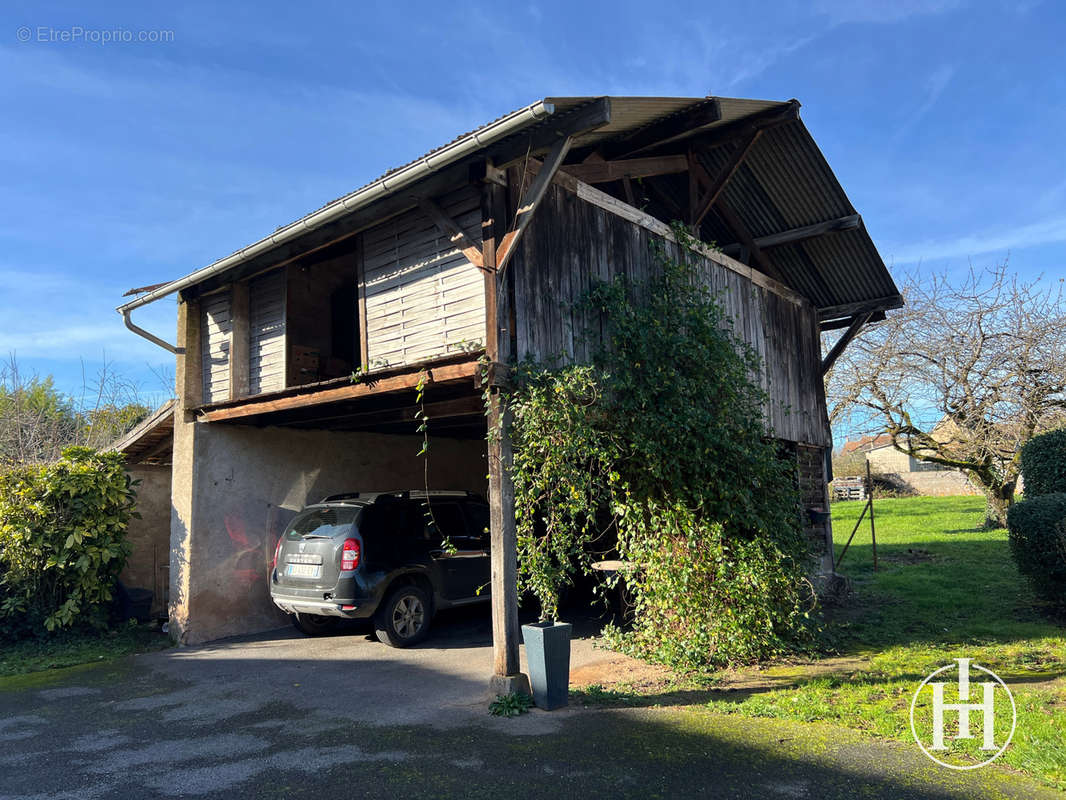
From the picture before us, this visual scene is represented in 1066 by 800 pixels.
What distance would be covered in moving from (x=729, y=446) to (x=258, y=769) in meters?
5.05

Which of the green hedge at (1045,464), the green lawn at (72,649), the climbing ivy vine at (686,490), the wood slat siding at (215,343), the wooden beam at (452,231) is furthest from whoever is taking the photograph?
the green hedge at (1045,464)

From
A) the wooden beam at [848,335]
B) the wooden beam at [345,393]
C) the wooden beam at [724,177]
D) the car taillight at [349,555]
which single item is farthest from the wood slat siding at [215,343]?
the wooden beam at [848,335]

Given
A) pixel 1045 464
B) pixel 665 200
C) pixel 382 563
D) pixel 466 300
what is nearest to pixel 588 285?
pixel 466 300

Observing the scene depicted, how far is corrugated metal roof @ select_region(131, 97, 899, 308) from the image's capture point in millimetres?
7652

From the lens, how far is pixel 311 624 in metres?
9.36

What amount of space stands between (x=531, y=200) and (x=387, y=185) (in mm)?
1316

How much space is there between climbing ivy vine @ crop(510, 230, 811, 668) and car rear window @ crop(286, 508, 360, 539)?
7.42 feet

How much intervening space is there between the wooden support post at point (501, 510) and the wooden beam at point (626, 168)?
6.70ft

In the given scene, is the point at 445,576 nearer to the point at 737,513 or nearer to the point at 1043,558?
the point at 737,513

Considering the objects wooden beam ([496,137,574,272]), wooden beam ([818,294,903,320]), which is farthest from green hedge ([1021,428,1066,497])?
wooden beam ([496,137,574,272])

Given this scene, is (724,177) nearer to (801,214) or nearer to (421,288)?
(801,214)

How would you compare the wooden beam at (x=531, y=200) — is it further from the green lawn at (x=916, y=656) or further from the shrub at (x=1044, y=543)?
the shrub at (x=1044, y=543)

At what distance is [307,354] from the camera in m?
9.88

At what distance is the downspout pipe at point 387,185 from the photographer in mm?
5559
